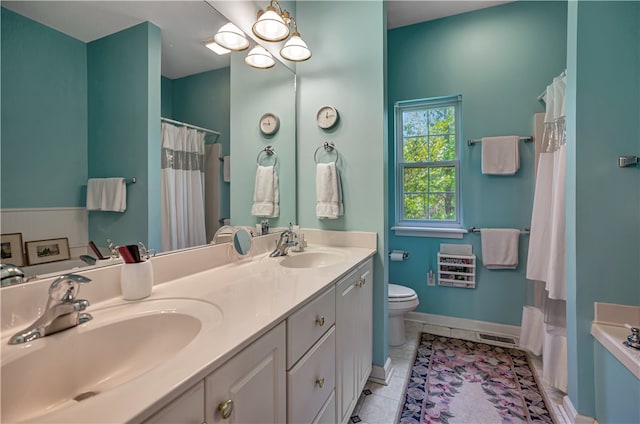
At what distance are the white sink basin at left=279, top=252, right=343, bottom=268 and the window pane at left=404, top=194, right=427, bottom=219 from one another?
4.48ft

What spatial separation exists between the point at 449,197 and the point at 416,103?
0.97 metres

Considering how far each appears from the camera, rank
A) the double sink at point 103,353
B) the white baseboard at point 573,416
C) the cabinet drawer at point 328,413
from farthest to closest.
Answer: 1. the white baseboard at point 573,416
2. the cabinet drawer at point 328,413
3. the double sink at point 103,353

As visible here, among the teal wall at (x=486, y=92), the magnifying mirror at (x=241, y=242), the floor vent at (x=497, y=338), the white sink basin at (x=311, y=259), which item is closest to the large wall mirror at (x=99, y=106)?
the magnifying mirror at (x=241, y=242)

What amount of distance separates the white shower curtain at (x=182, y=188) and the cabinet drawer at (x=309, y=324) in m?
0.64

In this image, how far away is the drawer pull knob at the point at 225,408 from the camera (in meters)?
0.62

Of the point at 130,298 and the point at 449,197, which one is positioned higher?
the point at 449,197

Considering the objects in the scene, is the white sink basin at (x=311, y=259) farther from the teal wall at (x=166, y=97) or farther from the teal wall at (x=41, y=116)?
the teal wall at (x=41, y=116)

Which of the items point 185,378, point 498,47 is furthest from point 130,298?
point 498,47

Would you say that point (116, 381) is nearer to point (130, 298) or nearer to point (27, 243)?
point (130, 298)

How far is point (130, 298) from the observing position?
3.04ft

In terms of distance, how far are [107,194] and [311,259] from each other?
3.76 feet

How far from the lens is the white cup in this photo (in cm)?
92

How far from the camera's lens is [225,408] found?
0.62 meters

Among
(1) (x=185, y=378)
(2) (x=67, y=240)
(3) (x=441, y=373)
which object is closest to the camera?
(1) (x=185, y=378)
